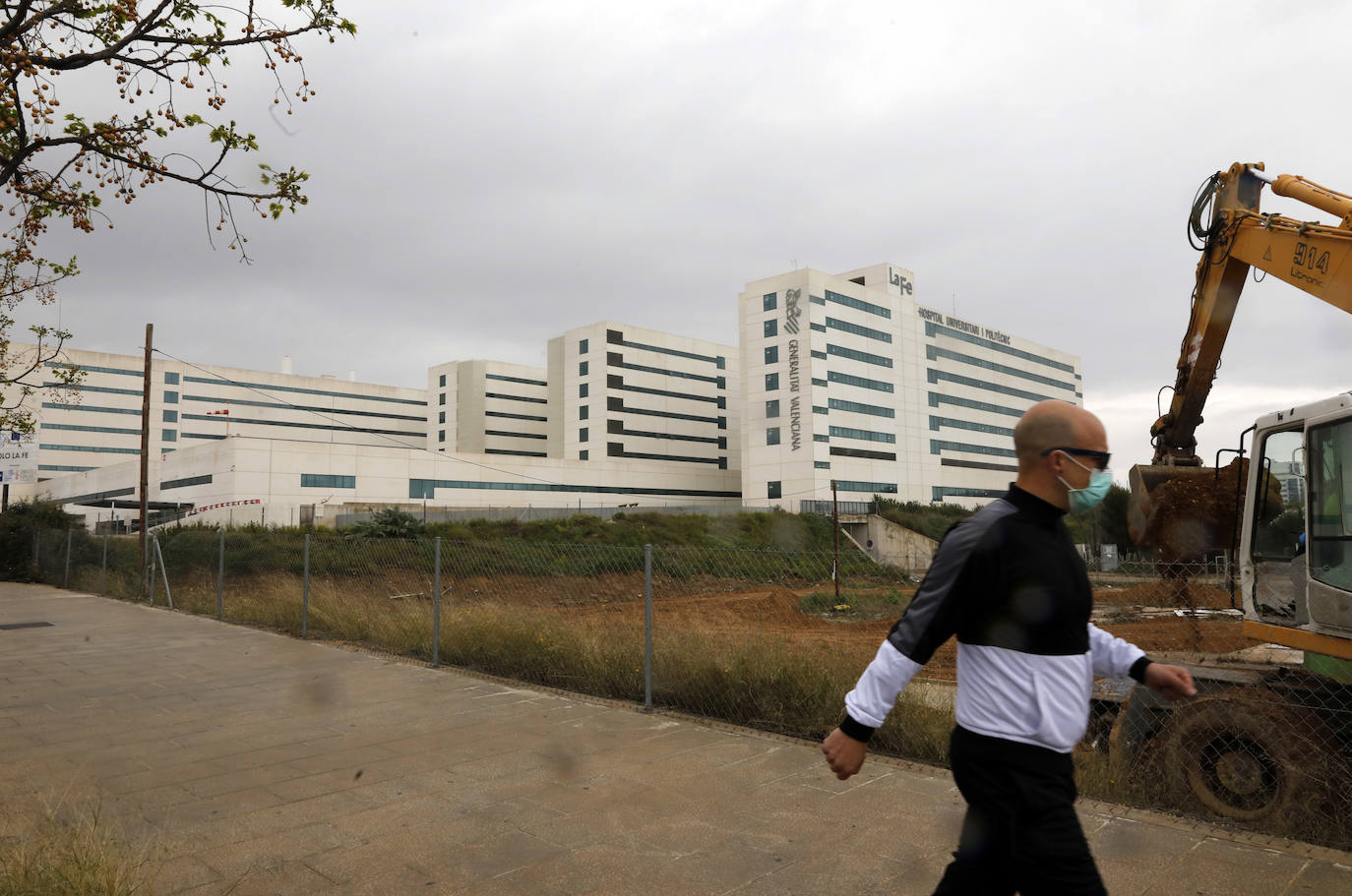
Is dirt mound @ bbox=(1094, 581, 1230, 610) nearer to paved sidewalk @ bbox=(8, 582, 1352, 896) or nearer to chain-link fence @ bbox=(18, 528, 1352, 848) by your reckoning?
chain-link fence @ bbox=(18, 528, 1352, 848)

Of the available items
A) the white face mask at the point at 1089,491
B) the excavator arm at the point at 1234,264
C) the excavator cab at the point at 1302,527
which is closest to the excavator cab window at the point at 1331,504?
the excavator cab at the point at 1302,527

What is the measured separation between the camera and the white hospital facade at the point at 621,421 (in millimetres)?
61906

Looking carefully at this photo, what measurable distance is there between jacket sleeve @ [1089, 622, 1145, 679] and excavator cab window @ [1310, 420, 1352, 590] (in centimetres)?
313

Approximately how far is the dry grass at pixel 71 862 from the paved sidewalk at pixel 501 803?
0.20 meters

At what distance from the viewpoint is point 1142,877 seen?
4059 millimetres

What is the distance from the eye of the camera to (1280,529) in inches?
223

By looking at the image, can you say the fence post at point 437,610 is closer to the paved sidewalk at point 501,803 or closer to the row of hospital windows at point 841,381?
the paved sidewalk at point 501,803

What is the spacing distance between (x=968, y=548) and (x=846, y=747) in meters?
0.63

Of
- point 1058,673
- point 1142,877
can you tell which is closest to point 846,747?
point 1058,673

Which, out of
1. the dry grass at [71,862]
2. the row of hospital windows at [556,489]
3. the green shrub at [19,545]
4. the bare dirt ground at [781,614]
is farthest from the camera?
the row of hospital windows at [556,489]

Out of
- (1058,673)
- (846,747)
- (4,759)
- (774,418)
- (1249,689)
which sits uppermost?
(774,418)

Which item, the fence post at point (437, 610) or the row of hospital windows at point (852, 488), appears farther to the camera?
the row of hospital windows at point (852, 488)

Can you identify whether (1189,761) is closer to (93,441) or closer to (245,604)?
(245,604)

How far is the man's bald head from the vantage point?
2.47m
